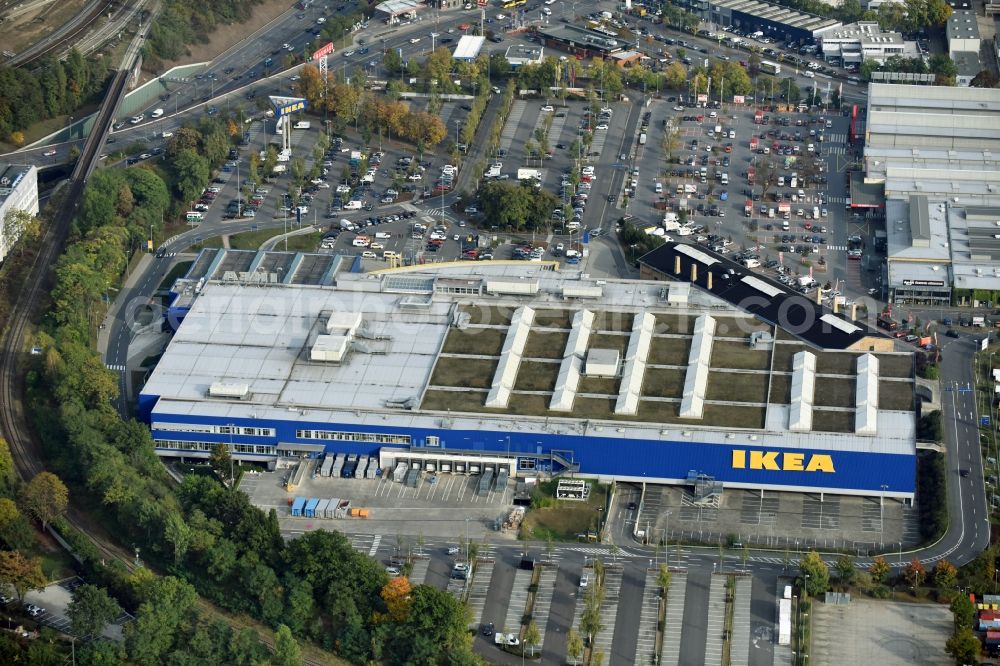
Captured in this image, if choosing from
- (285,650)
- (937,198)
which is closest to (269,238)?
(937,198)

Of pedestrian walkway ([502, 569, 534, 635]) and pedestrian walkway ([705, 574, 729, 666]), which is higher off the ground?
pedestrian walkway ([502, 569, 534, 635])

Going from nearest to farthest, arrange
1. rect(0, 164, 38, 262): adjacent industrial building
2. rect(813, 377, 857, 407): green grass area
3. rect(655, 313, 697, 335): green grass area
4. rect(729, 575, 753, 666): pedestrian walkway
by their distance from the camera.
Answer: rect(729, 575, 753, 666): pedestrian walkway, rect(813, 377, 857, 407): green grass area, rect(655, 313, 697, 335): green grass area, rect(0, 164, 38, 262): adjacent industrial building

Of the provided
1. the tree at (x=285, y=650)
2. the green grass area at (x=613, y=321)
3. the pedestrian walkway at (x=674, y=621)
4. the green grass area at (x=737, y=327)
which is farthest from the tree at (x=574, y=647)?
the green grass area at (x=737, y=327)

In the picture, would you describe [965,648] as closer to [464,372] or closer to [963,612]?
[963,612]

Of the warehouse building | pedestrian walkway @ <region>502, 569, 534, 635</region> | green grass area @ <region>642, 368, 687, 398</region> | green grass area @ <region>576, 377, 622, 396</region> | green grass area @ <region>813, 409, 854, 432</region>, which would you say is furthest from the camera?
green grass area @ <region>576, 377, 622, 396</region>

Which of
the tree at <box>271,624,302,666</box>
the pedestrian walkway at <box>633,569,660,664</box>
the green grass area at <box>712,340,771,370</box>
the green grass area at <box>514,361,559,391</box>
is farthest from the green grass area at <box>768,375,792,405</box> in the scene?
the tree at <box>271,624,302,666</box>

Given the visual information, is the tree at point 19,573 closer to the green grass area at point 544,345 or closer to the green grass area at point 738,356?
the green grass area at point 544,345

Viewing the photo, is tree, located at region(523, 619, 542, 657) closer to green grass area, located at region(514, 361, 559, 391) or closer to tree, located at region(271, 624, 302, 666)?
tree, located at region(271, 624, 302, 666)
